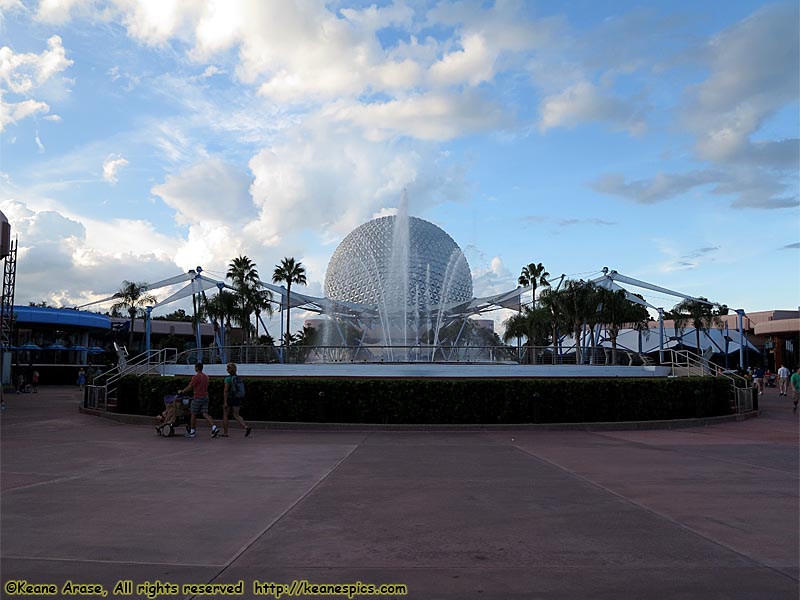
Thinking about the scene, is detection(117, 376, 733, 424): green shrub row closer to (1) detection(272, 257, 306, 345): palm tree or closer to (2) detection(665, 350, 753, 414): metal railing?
(2) detection(665, 350, 753, 414): metal railing

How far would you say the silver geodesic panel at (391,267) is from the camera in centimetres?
5081

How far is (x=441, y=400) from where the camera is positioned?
1802 centimetres

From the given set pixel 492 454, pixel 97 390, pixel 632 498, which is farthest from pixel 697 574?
pixel 97 390

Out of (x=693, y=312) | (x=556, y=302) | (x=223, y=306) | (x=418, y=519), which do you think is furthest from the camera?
(x=693, y=312)

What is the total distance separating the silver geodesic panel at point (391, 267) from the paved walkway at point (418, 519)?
36727mm

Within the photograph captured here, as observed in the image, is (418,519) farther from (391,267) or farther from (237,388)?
(391,267)

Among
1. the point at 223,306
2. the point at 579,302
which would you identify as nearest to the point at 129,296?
the point at 223,306

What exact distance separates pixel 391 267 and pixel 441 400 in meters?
31.5

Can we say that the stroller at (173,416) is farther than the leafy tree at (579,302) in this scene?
No

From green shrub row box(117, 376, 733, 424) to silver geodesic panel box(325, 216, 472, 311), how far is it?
29.6 m

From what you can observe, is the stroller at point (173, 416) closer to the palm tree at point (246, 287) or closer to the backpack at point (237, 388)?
the backpack at point (237, 388)

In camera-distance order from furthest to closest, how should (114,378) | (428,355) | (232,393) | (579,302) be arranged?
(579,302) → (428,355) → (114,378) → (232,393)

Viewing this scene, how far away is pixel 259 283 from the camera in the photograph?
56938 mm

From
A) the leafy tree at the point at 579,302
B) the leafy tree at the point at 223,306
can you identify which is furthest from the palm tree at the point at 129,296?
the leafy tree at the point at 579,302
